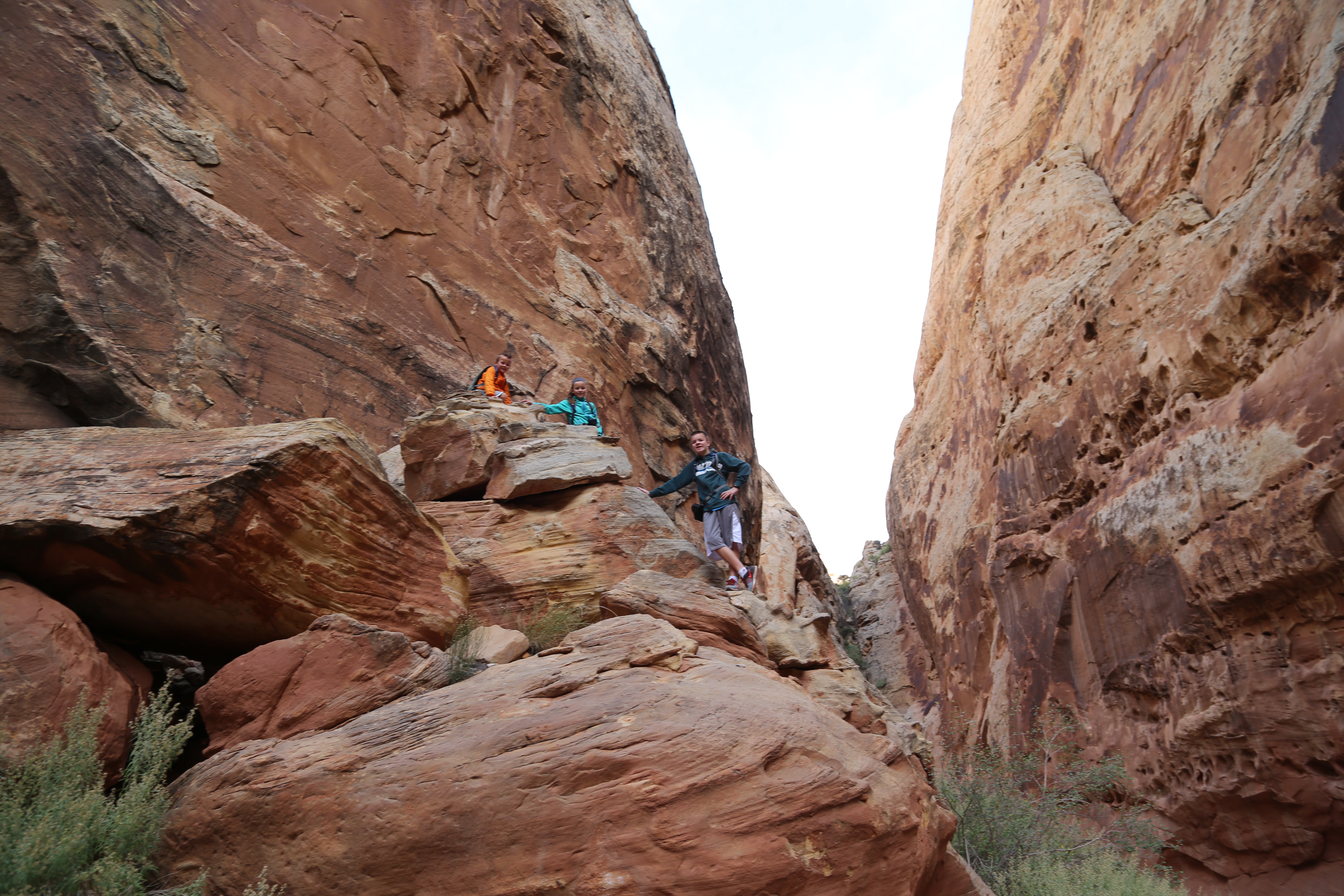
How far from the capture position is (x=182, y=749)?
478cm

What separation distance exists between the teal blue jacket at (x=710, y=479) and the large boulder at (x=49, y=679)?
254 inches

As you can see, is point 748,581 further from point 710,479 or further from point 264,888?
point 264,888

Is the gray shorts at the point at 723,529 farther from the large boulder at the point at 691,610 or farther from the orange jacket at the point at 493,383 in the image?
the orange jacket at the point at 493,383

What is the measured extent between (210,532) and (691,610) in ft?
12.5

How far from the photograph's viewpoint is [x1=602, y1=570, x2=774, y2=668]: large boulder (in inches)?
262

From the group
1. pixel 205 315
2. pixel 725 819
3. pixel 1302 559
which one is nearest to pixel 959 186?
pixel 1302 559

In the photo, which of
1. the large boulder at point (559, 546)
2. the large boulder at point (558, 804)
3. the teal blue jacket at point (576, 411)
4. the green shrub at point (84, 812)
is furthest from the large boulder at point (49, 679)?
the teal blue jacket at point (576, 411)

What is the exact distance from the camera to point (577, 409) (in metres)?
11.3

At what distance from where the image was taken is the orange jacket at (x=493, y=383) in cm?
1105

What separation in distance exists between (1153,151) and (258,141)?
15.4 meters

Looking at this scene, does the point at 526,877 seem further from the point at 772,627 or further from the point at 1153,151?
the point at 1153,151

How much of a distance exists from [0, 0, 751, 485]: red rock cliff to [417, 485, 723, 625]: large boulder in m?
3.11

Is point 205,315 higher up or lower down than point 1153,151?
lower down

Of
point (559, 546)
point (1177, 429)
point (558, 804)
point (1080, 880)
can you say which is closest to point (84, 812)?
point (558, 804)
